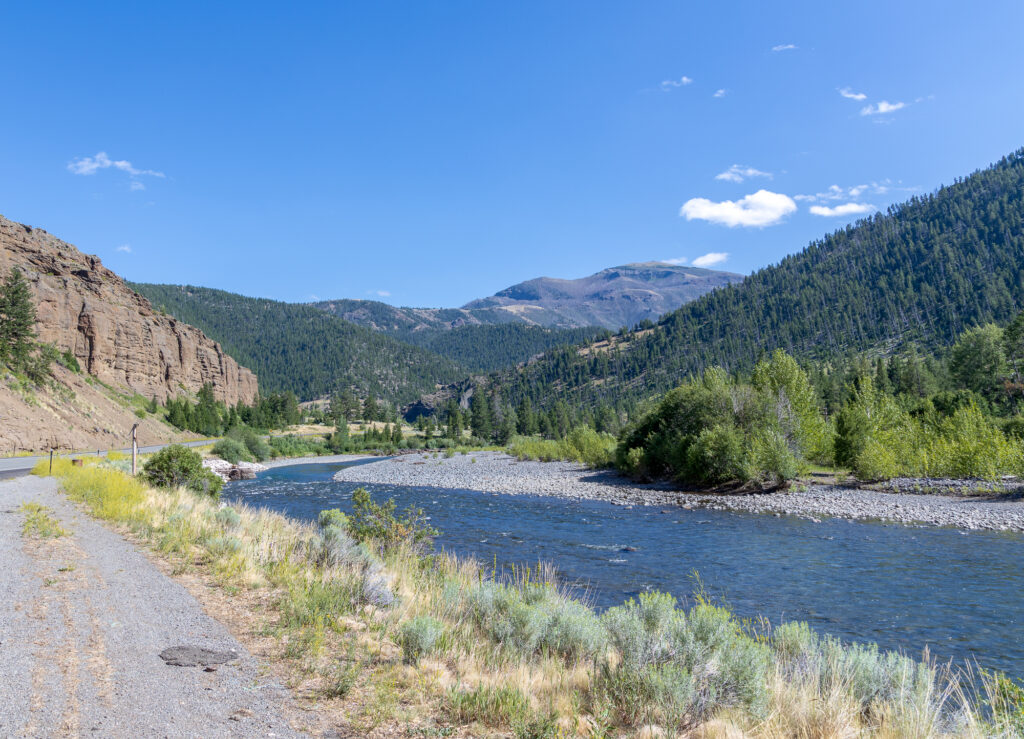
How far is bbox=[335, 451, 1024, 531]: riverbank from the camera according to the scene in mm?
22392

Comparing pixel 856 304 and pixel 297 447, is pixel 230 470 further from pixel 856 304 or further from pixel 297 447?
pixel 856 304

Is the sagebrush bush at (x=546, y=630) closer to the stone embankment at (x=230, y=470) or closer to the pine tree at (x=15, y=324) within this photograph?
the stone embankment at (x=230, y=470)

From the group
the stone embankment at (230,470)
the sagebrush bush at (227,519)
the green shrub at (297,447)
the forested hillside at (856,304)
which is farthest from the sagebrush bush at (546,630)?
the forested hillside at (856,304)

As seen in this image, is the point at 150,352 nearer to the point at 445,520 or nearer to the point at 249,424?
the point at 249,424

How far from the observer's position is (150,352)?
307ft

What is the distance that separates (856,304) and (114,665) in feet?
556

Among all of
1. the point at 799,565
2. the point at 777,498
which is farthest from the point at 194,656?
the point at 777,498

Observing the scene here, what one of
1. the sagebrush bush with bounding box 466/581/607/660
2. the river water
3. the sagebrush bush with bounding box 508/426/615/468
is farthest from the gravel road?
the sagebrush bush with bounding box 508/426/615/468

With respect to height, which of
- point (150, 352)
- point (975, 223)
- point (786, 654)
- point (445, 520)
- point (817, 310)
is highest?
point (975, 223)

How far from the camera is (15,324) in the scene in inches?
1932

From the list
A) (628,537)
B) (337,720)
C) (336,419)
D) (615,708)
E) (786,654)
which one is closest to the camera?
(337,720)

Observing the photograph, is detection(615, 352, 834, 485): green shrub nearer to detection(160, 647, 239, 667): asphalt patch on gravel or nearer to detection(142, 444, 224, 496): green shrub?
detection(142, 444, 224, 496): green shrub

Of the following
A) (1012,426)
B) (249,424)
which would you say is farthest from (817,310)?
(249,424)

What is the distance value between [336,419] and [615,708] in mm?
131250
